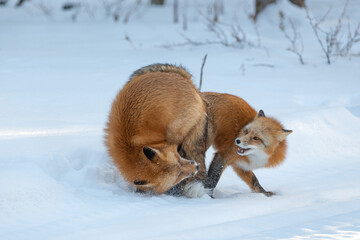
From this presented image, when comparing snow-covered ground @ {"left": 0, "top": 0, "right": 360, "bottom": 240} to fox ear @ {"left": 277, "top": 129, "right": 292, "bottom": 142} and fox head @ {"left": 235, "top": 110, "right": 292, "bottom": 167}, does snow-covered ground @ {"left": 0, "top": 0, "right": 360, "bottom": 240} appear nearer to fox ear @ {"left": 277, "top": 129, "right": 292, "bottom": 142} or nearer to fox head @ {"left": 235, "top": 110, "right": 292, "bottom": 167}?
fox head @ {"left": 235, "top": 110, "right": 292, "bottom": 167}

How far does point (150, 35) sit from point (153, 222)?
414 inches

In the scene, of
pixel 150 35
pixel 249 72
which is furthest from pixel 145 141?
pixel 150 35

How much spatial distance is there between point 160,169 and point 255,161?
1.48 metres

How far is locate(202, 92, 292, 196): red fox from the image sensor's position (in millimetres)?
5457

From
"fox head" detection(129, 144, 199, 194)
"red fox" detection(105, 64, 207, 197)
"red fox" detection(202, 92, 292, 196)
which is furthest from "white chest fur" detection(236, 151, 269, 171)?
"fox head" detection(129, 144, 199, 194)

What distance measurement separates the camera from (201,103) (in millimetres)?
5234

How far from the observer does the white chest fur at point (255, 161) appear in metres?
5.56

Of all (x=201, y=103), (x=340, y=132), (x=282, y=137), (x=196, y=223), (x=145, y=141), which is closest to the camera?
(x=196, y=223)

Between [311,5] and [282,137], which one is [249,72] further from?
[311,5]

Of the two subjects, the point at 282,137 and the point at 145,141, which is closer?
the point at 145,141

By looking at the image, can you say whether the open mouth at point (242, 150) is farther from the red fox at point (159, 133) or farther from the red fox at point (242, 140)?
the red fox at point (159, 133)

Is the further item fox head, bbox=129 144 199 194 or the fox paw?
the fox paw

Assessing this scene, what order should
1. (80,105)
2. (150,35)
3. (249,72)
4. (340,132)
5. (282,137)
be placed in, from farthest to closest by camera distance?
(150,35) < (249,72) < (80,105) < (340,132) < (282,137)

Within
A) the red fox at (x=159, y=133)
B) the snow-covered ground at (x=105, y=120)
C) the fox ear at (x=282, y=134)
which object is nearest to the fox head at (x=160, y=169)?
the red fox at (x=159, y=133)
